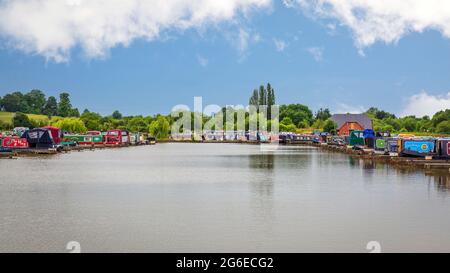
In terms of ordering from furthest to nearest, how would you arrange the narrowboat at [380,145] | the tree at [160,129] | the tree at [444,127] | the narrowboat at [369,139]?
the tree at [160,129] < the tree at [444,127] < the narrowboat at [369,139] < the narrowboat at [380,145]

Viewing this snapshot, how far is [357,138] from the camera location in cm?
7388

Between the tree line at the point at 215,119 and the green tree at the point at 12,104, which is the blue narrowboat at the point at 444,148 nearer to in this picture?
the tree line at the point at 215,119

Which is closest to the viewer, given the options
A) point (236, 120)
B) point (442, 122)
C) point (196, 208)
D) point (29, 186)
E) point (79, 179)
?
point (196, 208)

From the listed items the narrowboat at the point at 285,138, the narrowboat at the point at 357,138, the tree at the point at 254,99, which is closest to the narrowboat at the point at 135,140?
the narrowboat at the point at 285,138

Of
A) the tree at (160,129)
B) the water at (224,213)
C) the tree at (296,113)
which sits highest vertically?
the tree at (296,113)

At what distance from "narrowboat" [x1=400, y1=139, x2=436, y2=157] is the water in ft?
38.5

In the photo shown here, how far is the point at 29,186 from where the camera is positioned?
27.9 m

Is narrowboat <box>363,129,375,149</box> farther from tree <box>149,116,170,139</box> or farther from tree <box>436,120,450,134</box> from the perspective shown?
tree <box>149,116,170,139</box>

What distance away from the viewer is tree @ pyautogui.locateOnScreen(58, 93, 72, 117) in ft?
566

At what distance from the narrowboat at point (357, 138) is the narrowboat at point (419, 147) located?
2480 cm

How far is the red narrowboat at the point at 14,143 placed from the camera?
204ft
